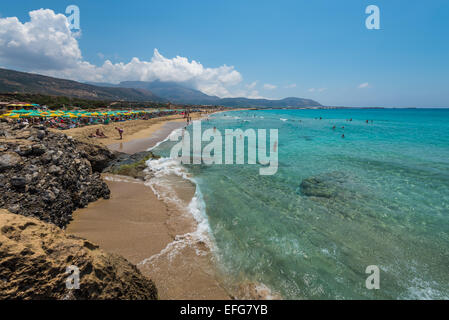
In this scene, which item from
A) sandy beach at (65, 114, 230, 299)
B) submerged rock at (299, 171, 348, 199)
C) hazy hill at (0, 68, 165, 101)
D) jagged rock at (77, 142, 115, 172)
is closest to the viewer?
sandy beach at (65, 114, 230, 299)

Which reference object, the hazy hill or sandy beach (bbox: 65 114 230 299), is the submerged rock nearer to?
sandy beach (bbox: 65 114 230 299)

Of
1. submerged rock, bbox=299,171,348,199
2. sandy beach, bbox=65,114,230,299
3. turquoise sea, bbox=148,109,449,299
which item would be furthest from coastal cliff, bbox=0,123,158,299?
submerged rock, bbox=299,171,348,199

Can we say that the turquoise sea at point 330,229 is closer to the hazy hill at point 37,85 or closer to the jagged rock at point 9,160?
the jagged rock at point 9,160

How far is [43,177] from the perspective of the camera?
5.58m

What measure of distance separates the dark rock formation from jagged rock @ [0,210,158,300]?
10.3ft

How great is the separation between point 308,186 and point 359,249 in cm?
466

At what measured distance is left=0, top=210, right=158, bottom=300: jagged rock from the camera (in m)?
2.07

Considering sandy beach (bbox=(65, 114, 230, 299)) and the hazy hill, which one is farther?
the hazy hill

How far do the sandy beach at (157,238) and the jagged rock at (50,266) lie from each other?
1.57 m

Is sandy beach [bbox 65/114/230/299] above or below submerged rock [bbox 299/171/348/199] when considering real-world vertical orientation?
below

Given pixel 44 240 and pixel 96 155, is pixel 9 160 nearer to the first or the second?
pixel 44 240

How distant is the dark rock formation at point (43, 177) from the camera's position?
489 centimetres

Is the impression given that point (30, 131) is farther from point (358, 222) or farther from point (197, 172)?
point (358, 222)

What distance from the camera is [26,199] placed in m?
4.94
